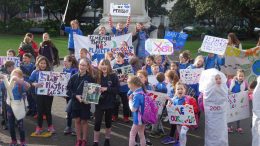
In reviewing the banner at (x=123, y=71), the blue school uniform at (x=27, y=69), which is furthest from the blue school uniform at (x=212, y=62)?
the blue school uniform at (x=27, y=69)

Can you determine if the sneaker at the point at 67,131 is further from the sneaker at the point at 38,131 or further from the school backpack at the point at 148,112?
the school backpack at the point at 148,112

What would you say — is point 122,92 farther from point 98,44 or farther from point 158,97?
point 98,44

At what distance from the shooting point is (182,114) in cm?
771

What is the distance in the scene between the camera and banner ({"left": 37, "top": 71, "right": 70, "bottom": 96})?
8523 millimetres

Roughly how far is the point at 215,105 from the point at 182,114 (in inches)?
24.3

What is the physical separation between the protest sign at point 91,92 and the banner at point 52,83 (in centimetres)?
132

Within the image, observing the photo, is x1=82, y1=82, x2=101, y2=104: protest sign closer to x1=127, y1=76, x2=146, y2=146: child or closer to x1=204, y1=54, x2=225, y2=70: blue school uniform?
x1=127, y1=76, x2=146, y2=146: child

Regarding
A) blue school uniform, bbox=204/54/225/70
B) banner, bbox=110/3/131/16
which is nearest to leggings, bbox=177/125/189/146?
blue school uniform, bbox=204/54/225/70

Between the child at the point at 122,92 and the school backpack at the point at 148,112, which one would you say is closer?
the school backpack at the point at 148,112

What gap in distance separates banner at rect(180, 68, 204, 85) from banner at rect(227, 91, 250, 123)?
1317 mm

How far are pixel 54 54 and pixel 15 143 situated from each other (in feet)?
16.3

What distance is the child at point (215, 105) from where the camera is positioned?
7578 millimetres

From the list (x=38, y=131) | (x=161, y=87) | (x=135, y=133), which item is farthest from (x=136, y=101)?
(x=38, y=131)

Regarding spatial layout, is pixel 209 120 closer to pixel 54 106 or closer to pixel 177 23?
pixel 54 106
